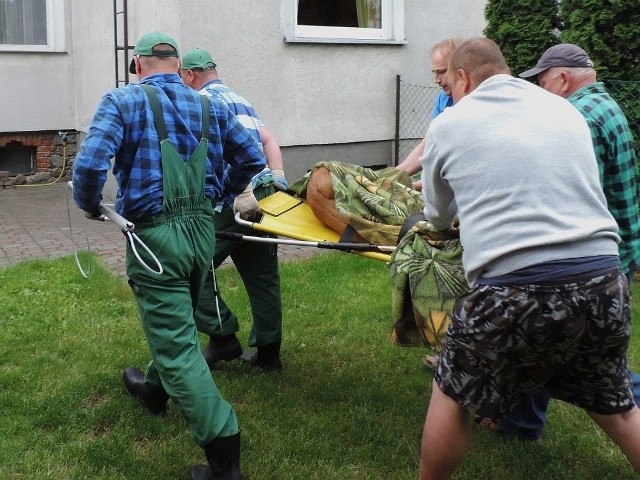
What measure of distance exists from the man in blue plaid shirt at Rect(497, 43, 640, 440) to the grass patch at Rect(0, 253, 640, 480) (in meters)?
0.26

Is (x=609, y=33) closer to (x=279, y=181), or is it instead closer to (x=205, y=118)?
(x=279, y=181)

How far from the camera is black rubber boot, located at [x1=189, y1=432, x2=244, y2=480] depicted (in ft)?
11.2

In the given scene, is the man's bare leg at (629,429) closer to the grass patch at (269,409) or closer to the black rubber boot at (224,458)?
the grass patch at (269,409)

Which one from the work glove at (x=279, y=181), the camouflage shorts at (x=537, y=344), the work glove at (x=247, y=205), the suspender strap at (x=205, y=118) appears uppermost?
the suspender strap at (x=205, y=118)

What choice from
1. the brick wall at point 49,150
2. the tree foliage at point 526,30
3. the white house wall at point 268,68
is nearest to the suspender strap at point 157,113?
the tree foliage at point 526,30

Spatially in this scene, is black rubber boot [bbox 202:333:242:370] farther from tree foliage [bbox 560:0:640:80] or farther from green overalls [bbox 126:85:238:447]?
tree foliage [bbox 560:0:640:80]

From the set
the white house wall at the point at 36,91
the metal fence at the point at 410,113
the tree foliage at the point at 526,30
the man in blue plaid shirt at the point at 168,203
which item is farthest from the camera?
the white house wall at the point at 36,91

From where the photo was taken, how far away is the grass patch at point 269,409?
3703mm

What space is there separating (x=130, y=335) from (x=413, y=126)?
6.40 meters

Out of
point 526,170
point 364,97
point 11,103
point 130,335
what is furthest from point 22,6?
point 526,170

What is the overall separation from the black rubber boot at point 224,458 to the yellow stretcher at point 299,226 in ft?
3.21

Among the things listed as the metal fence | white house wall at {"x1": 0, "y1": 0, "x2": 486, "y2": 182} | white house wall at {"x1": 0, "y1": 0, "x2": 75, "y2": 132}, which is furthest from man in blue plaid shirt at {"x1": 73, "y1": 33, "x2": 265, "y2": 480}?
white house wall at {"x1": 0, "y1": 0, "x2": 75, "y2": 132}

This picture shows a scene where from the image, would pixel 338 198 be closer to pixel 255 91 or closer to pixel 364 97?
pixel 255 91

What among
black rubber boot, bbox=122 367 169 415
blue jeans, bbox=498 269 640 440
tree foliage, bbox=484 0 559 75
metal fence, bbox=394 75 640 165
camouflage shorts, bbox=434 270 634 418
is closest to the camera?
camouflage shorts, bbox=434 270 634 418
